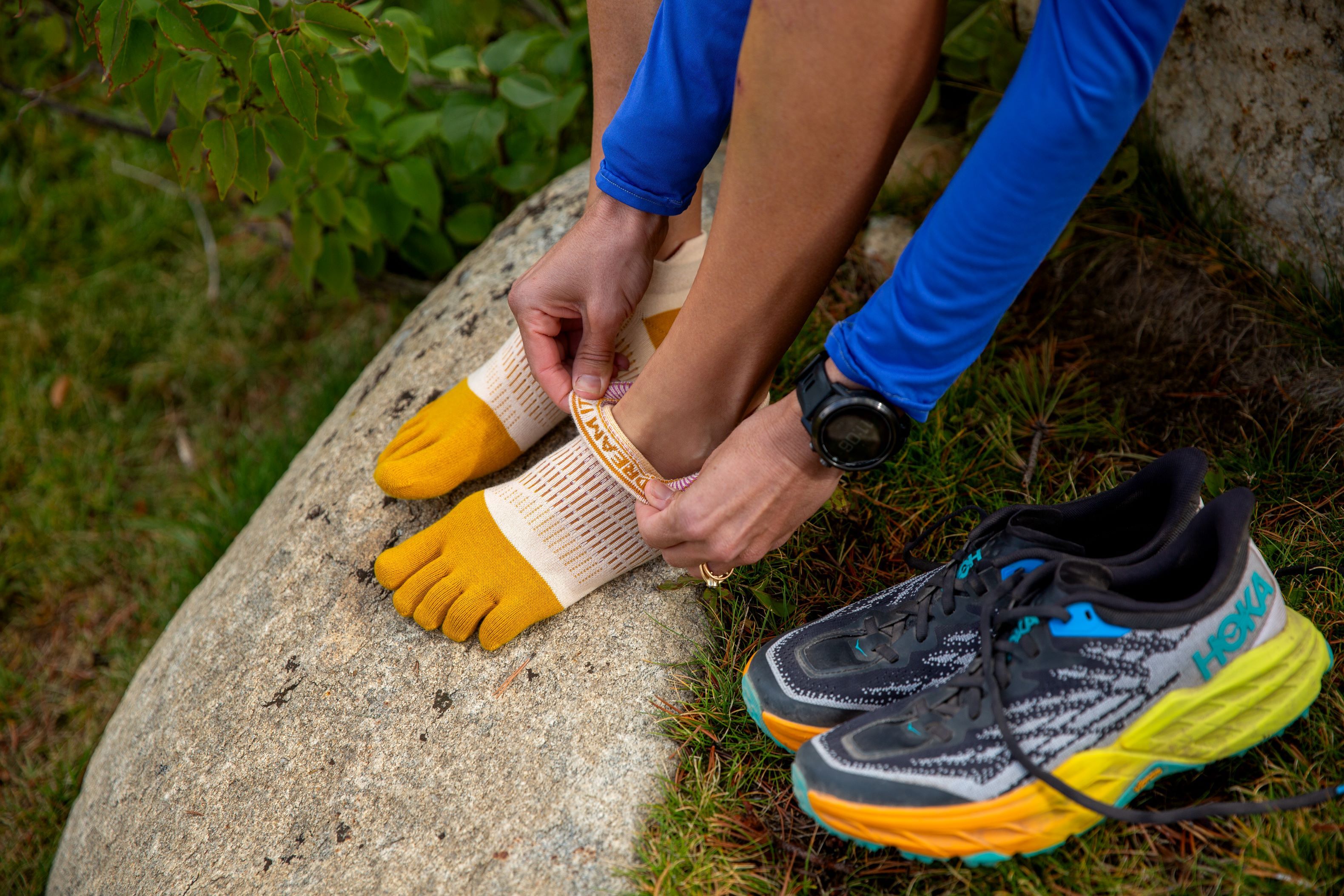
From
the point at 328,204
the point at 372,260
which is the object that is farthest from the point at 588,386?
the point at 372,260

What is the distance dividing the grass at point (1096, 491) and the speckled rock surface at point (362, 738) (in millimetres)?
114

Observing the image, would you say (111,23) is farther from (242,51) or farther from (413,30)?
(413,30)

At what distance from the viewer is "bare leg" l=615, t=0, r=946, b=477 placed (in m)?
1.05

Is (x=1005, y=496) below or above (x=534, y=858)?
above

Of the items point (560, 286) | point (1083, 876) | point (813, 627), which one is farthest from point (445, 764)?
point (1083, 876)

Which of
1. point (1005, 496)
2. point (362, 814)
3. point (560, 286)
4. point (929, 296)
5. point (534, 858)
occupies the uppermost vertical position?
point (929, 296)

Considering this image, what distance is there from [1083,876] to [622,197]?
1.24 meters

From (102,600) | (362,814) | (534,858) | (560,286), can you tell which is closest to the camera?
(534,858)

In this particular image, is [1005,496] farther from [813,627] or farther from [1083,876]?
[1083,876]

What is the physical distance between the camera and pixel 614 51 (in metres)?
1.56

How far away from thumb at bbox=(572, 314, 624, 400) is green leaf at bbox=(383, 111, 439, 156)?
2.99 ft

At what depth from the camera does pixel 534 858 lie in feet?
4.25

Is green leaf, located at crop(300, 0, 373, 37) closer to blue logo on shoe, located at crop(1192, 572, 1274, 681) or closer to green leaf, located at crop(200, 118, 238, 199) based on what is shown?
green leaf, located at crop(200, 118, 238, 199)

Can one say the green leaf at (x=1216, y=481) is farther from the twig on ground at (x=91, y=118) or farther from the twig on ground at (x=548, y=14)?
the twig on ground at (x=91, y=118)
